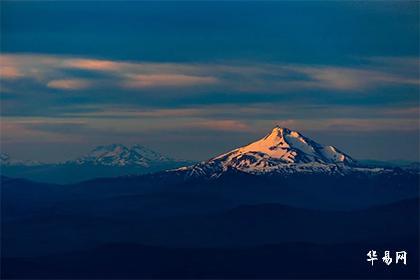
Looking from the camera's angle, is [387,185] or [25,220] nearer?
[25,220]

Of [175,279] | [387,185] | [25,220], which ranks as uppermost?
[387,185]

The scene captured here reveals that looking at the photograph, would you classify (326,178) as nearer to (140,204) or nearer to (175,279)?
(140,204)

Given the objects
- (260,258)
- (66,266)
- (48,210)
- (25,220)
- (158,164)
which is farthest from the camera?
(158,164)

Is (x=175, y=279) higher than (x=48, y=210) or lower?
lower

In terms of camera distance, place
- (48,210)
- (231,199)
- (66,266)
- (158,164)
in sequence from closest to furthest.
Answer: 1. (66,266)
2. (48,210)
3. (231,199)
4. (158,164)

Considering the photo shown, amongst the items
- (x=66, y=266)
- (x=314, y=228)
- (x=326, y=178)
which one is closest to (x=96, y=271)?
(x=66, y=266)

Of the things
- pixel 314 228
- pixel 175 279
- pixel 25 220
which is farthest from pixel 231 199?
pixel 175 279

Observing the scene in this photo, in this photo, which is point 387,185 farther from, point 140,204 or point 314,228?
point 140,204
